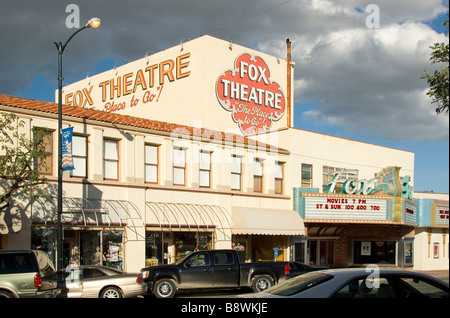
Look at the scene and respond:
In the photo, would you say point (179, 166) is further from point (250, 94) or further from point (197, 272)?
point (250, 94)

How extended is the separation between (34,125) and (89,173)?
10.5 feet

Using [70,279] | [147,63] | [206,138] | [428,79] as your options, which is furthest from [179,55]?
[428,79]

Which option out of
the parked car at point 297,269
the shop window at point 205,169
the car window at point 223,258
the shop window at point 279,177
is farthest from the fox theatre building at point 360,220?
the car window at point 223,258

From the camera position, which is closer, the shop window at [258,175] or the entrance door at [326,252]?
the shop window at [258,175]

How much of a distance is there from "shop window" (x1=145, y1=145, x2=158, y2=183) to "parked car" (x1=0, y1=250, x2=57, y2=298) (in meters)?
11.5

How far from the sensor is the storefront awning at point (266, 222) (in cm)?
2909

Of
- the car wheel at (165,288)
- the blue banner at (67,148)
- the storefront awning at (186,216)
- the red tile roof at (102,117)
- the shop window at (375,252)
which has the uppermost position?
the red tile roof at (102,117)

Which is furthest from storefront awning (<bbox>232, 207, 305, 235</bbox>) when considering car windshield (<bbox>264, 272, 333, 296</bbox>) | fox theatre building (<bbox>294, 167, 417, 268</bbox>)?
car windshield (<bbox>264, 272, 333, 296</bbox>)

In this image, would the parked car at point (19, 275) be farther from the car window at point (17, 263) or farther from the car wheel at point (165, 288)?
the car wheel at point (165, 288)

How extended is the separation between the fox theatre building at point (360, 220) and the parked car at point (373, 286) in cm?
2401

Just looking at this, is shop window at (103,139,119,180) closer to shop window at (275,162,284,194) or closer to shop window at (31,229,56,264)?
shop window at (31,229,56,264)

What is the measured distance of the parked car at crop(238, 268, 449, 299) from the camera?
814cm

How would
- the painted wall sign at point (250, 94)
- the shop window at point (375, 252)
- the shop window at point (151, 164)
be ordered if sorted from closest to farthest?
the shop window at point (151, 164)
the shop window at point (375, 252)
the painted wall sign at point (250, 94)

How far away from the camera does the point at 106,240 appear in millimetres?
24422
